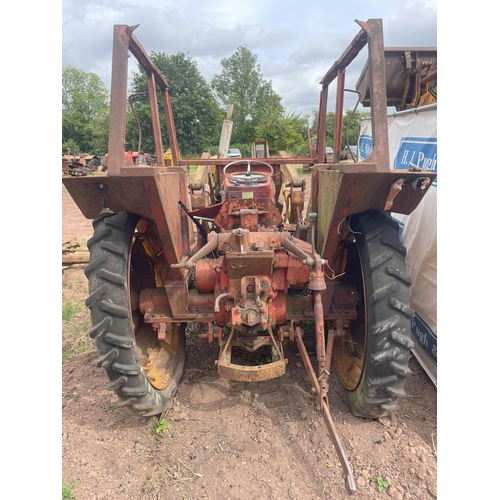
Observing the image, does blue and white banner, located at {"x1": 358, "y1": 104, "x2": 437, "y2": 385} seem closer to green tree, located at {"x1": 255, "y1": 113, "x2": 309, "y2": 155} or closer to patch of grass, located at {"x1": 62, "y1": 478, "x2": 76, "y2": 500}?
patch of grass, located at {"x1": 62, "y1": 478, "x2": 76, "y2": 500}

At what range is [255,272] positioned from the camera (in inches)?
99.1

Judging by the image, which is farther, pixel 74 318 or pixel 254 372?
pixel 74 318

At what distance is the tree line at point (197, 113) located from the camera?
2905 centimetres

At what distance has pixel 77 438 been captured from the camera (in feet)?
8.99

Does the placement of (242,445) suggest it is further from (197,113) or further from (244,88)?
(244,88)

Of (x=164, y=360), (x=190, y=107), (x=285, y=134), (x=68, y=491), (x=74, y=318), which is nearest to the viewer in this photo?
(x=68, y=491)

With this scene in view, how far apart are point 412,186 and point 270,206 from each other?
1370 mm

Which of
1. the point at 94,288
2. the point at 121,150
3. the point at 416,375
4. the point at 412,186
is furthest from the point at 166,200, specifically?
the point at 416,375

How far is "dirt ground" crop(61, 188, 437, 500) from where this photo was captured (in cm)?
231

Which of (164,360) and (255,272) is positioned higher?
(255,272)

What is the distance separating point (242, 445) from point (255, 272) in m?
1.20

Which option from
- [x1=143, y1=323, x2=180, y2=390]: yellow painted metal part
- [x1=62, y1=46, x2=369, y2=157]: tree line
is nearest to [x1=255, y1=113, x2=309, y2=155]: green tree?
[x1=62, y1=46, x2=369, y2=157]: tree line

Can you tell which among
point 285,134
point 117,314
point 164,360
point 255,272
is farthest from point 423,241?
point 285,134

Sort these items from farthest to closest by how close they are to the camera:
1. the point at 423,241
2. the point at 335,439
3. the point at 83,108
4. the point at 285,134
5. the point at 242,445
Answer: the point at 83,108 → the point at 285,134 → the point at 423,241 → the point at 242,445 → the point at 335,439
